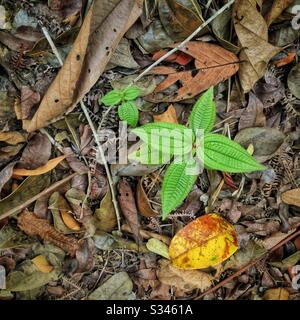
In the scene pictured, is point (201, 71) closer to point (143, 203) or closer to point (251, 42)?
point (251, 42)

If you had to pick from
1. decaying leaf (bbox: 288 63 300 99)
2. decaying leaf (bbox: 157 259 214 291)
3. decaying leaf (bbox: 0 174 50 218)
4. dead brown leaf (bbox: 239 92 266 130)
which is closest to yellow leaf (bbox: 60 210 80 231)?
decaying leaf (bbox: 0 174 50 218)

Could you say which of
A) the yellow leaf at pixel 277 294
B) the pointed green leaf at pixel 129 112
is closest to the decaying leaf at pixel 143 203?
the pointed green leaf at pixel 129 112

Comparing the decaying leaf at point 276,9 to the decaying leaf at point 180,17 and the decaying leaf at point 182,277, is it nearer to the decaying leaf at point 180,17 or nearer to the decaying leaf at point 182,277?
the decaying leaf at point 180,17

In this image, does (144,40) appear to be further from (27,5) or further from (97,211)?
(97,211)

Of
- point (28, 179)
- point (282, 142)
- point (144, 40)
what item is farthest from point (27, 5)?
point (282, 142)
